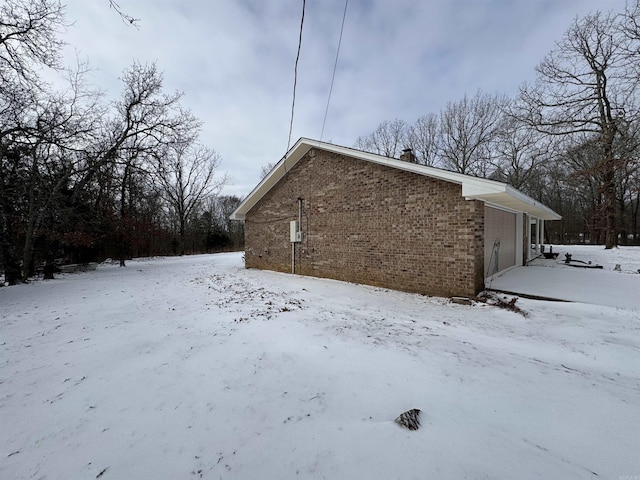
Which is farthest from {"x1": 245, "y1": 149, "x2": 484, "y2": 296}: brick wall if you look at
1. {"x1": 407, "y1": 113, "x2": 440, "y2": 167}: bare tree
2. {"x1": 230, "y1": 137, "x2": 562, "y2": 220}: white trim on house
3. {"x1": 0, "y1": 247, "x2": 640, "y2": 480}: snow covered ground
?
{"x1": 407, "y1": 113, "x2": 440, "y2": 167}: bare tree

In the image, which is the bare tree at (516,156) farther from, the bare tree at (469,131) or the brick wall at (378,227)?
the brick wall at (378,227)

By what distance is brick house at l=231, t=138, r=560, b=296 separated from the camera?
5.83 m

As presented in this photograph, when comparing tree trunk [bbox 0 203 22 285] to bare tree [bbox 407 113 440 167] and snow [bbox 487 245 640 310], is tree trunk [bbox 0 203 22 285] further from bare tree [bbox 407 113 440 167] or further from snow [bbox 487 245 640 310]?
bare tree [bbox 407 113 440 167]

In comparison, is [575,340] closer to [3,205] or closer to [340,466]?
[340,466]

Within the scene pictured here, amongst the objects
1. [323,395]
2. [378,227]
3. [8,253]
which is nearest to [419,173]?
[378,227]

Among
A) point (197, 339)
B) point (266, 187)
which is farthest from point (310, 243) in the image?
point (197, 339)

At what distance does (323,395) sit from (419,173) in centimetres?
548

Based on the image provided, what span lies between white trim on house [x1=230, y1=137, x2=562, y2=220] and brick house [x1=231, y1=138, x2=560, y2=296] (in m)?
0.03

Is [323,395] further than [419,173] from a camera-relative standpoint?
No

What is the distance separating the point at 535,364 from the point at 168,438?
3.66 m

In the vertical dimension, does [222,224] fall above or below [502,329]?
above

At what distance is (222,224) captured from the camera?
33.6 metres

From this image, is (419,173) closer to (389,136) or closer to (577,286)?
(577,286)

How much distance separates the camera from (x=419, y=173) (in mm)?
6258
